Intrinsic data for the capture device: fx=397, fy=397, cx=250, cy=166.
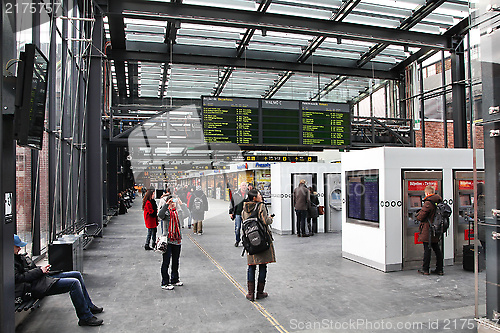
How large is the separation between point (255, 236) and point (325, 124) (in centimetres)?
792

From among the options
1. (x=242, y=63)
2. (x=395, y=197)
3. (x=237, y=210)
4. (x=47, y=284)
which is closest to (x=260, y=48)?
(x=242, y=63)

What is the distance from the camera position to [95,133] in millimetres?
11750

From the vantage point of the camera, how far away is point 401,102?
16.2 meters

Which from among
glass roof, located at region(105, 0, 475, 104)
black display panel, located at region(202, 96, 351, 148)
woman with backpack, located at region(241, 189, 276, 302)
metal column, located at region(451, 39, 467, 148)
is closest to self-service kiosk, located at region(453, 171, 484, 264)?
glass roof, located at region(105, 0, 475, 104)

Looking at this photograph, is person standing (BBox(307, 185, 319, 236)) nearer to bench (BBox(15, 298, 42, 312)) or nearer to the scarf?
the scarf

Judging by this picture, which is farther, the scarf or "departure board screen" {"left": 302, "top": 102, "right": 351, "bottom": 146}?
"departure board screen" {"left": 302, "top": 102, "right": 351, "bottom": 146}

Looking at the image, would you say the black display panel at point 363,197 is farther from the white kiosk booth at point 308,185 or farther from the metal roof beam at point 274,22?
the metal roof beam at point 274,22


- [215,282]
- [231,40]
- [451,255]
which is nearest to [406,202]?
[451,255]

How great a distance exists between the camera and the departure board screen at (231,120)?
11781mm

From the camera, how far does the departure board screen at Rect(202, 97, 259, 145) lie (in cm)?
1178

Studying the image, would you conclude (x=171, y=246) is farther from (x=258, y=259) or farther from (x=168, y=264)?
(x=258, y=259)

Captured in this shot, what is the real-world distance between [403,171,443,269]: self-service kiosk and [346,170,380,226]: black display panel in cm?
55

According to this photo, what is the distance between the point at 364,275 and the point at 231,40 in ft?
28.7

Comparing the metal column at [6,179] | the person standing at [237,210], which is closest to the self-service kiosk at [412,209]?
the person standing at [237,210]
